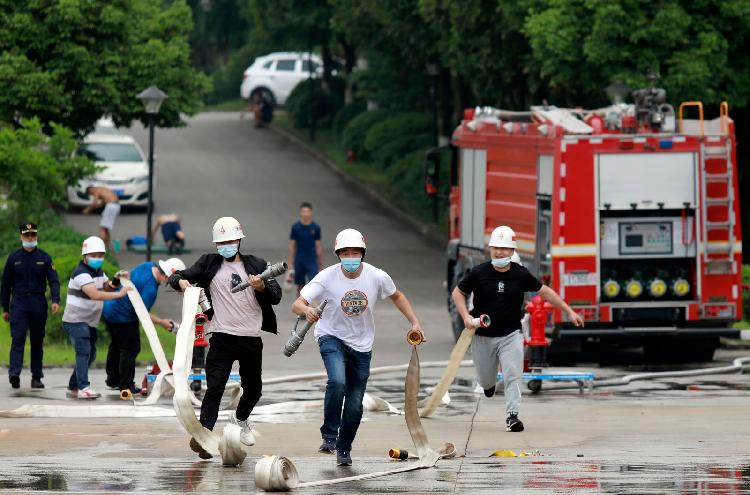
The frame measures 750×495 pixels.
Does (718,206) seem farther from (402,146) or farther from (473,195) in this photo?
(402,146)

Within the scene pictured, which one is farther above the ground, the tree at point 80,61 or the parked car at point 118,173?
the tree at point 80,61

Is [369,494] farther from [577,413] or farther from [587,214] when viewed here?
[587,214]

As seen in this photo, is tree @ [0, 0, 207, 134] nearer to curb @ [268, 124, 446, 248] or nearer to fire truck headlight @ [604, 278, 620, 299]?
curb @ [268, 124, 446, 248]

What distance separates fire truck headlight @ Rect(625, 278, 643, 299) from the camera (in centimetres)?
2033

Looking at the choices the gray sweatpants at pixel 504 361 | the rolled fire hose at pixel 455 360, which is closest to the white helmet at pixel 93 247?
the rolled fire hose at pixel 455 360

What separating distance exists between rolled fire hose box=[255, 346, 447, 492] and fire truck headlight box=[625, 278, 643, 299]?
7981 mm

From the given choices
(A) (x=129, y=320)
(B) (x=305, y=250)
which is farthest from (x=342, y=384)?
(B) (x=305, y=250)

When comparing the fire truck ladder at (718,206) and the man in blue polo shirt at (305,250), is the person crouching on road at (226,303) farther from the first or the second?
the man in blue polo shirt at (305,250)

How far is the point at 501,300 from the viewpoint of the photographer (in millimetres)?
14812

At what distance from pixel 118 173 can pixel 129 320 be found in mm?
24387

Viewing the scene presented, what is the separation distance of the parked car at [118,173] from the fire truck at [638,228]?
21.3 m

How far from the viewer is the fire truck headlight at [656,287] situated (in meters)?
20.4

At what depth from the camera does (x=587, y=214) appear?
2006cm

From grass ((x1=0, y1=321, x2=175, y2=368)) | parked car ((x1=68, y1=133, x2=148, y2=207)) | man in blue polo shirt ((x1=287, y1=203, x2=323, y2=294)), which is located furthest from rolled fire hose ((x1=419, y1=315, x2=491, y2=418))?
parked car ((x1=68, y1=133, x2=148, y2=207))
